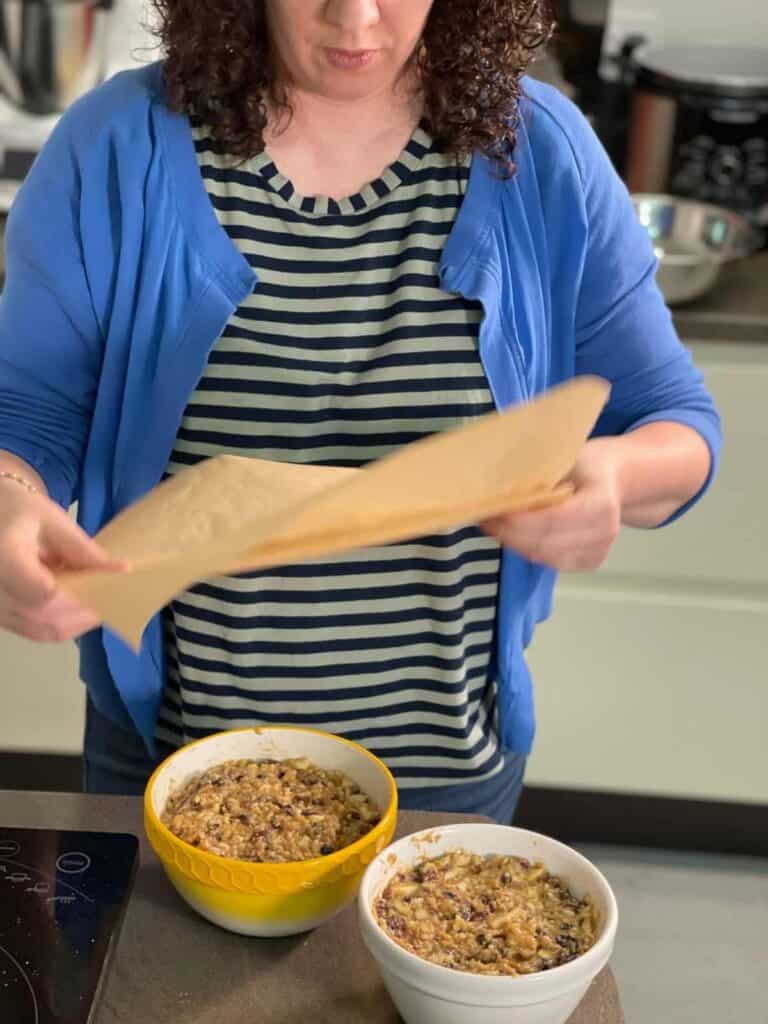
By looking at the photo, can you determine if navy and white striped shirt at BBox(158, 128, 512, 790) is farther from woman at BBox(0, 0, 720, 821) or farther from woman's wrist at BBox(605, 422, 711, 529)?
woman's wrist at BBox(605, 422, 711, 529)

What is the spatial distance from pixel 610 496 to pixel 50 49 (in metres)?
1.33

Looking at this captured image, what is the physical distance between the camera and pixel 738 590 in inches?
74.5

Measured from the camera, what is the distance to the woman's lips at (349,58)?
3.15ft

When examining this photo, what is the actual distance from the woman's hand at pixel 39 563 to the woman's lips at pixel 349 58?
38 cm

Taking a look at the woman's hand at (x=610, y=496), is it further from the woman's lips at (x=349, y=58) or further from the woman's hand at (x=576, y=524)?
the woman's lips at (x=349, y=58)


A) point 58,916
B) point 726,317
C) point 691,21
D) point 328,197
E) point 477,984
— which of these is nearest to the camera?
point 477,984

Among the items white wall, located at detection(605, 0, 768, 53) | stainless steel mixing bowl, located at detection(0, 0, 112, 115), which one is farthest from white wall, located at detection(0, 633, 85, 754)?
white wall, located at detection(605, 0, 768, 53)

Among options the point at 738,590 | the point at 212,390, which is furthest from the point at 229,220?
the point at 738,590

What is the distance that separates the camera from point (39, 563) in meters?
0.79

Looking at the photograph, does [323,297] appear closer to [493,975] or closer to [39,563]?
[39,563]

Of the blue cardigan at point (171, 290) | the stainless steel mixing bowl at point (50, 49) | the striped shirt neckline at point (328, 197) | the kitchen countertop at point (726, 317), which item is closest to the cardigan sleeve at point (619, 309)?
the blue cardigan at point (171, 290)

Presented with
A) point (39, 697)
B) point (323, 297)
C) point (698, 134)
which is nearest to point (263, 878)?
point (323, 297)

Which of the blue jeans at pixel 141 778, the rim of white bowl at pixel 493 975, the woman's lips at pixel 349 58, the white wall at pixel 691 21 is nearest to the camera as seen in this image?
the rim of white bowl at pixel 493 975

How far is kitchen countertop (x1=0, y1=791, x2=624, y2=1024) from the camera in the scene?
2.56 feet
